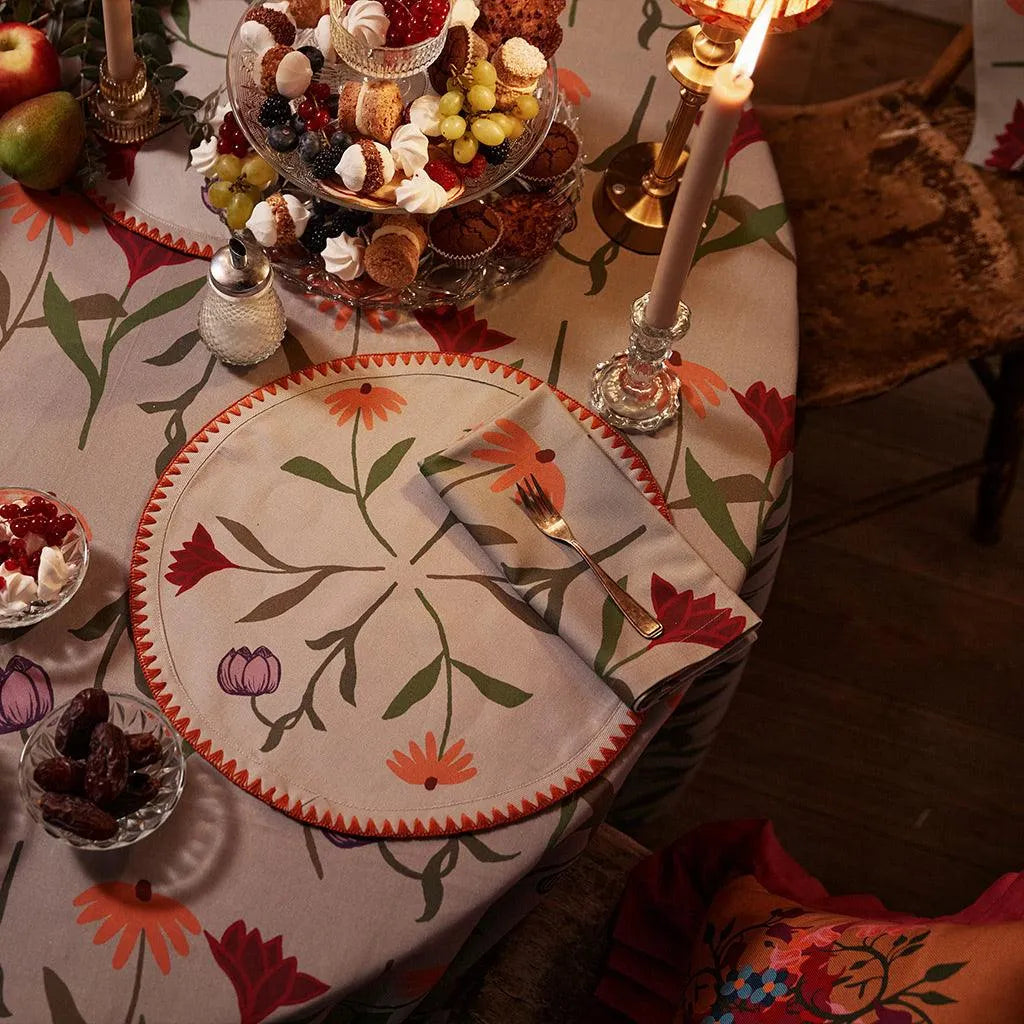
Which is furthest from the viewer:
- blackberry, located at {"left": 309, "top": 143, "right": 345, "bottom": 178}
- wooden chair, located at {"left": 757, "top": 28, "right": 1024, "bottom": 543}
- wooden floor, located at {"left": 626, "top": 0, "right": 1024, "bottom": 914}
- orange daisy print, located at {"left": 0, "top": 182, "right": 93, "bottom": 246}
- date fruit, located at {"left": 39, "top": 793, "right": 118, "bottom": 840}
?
wooden floor, located at {"left": 626, "top": 0, "right": 1024, "bottom": 914}

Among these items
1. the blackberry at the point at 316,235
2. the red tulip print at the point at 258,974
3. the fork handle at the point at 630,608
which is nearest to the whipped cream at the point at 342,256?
the blackberry at the point at 316,235

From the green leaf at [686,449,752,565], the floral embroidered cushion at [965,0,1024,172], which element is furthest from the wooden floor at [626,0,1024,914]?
the green leaf at [686,449,752,565]

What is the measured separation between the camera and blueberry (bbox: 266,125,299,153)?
102 cm

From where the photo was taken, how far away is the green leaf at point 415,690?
0.93 m

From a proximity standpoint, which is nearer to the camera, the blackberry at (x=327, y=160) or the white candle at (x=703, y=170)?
the white candle at (x=703, y=170)

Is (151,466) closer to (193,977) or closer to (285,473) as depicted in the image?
(285,473)

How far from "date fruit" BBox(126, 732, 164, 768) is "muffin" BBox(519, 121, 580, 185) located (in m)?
0.65

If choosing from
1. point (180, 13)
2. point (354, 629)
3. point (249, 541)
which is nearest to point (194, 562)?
point (249, 541)

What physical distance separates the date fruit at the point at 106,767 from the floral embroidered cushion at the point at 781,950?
0.55 meters

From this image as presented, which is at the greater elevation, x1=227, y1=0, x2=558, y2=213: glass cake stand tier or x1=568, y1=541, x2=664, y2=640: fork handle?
x1=227, y1=0, x2=558, y2=213: glass cake stand tier

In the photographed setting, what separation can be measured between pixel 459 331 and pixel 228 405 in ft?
0.77

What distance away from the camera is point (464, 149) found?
1046mm

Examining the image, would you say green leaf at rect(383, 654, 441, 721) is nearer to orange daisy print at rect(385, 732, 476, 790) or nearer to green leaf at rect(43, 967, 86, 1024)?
orange daisy print at rect(385, 732, 476, 790)

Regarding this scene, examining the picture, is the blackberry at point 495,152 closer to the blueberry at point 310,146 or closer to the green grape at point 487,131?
the green grape at point 487,131
